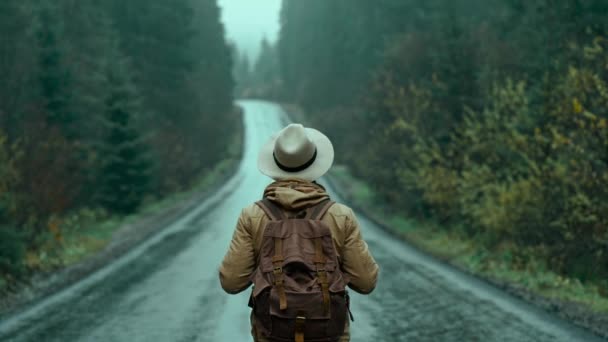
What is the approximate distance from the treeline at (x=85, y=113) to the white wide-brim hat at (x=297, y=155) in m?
9.89

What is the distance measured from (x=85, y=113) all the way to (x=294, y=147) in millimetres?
23426

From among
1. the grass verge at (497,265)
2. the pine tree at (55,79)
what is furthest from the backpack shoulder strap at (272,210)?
the pine tree at (55,79)

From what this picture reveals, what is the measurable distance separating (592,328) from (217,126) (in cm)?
4516

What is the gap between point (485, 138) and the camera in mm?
17578

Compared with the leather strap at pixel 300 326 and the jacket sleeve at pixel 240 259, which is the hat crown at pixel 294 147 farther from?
the leather strap at pixel 300 326

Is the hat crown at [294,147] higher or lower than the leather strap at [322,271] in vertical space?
higher

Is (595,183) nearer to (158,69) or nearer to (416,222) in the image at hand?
(416,222)

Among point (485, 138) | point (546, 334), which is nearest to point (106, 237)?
point (485, 138)

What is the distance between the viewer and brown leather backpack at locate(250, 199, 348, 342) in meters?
3.67

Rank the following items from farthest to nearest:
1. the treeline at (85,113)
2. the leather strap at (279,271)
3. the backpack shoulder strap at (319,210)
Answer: the treeline at (85,113) → the backpack shoulder strap at (319,210) → the leather strap at (279,271)

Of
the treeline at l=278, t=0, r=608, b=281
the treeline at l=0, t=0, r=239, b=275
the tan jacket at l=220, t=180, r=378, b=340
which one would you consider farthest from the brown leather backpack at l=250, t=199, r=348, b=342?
the treeline at l=0, t=0, r=239, b=275

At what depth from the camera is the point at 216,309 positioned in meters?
9.70

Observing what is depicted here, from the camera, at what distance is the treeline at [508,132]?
11.8 metres

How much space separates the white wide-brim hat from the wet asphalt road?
13.4 feet
